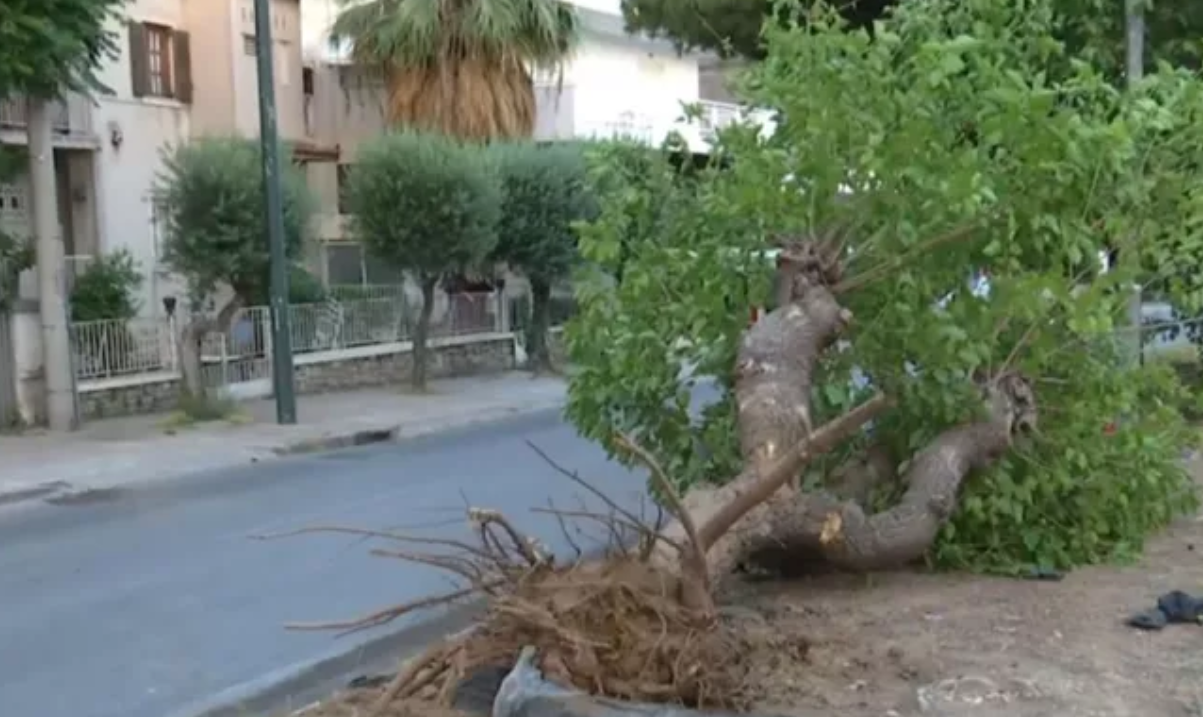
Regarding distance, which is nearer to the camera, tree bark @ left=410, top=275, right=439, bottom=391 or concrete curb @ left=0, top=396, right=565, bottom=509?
concrete curb @ left=0, top=396, right=565, bottom=509

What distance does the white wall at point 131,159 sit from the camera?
82.6ft

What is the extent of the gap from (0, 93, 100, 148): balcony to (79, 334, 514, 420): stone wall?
3901 millimetres

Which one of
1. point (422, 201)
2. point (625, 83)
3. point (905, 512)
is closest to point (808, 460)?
point (905, 512)

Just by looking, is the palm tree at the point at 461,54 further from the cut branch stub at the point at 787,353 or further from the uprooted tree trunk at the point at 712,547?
the uprooted tree trunk at the point at 712,547

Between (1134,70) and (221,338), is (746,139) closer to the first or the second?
(1134,70)

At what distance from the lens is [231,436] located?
61.6ft

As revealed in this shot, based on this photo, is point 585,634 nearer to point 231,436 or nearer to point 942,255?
point 942,255

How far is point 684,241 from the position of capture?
8.38 metres

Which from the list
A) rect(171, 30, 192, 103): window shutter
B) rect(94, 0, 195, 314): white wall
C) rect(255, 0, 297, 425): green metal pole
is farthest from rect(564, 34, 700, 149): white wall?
rect(255, 0, 297, 425): green metal pole

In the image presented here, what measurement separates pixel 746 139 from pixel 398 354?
18.5 meters

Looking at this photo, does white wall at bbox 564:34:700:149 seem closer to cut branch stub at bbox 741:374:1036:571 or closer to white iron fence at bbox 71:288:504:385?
white iron fence at bbox 71:288:504:385

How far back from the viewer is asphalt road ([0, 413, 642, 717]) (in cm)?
767

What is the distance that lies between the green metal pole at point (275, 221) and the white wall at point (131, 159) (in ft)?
17.8

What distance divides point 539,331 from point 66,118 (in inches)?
353
